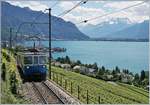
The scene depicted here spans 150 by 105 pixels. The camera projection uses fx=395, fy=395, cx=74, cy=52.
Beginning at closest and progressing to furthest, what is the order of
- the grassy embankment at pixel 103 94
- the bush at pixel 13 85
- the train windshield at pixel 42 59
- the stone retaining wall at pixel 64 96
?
the stone retaining wall at pixel 64 96
the bush at pixel 13 85
the grassy embankment at pixel 103 94
the train windshield at pixel 42 59

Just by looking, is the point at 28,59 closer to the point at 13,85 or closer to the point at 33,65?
the point at 33,65

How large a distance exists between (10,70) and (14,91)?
2.64 meters

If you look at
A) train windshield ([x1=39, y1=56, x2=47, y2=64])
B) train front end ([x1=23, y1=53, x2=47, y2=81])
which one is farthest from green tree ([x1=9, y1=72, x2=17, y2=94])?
train windshield ([x1=39, y1=56, x2=47, y2=64])

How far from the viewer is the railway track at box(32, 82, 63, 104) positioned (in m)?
19.0

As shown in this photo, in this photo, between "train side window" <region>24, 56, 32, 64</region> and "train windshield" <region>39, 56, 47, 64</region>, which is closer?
"train side window" <region>24, 56, 32, 64</region>

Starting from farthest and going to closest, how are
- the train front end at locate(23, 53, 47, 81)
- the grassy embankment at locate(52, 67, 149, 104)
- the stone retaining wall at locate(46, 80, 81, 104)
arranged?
1. the train front end at locate(23, 53, 47, 81)
2. the grassy embankment at locate(52, 67, 149, 104)
3. the stone retaining wall at locate(46, 80, 81, 104)

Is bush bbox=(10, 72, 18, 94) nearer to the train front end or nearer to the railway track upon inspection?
the railway track

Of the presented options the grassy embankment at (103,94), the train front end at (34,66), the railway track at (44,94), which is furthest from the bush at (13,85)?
the train front end at (34,66)

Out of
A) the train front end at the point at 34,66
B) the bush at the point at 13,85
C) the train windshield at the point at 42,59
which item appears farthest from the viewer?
the train windshield at the point at 42,59

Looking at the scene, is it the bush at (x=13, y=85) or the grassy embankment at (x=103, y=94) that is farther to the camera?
the grassy embankment at (x=103, y=94)

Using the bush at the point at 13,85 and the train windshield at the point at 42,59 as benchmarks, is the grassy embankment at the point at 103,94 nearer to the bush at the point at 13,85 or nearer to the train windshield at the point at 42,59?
the train windshield at the point at 42,59

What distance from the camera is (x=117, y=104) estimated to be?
19719 mm

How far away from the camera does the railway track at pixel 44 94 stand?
19000 mm

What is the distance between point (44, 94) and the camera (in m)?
21.3
